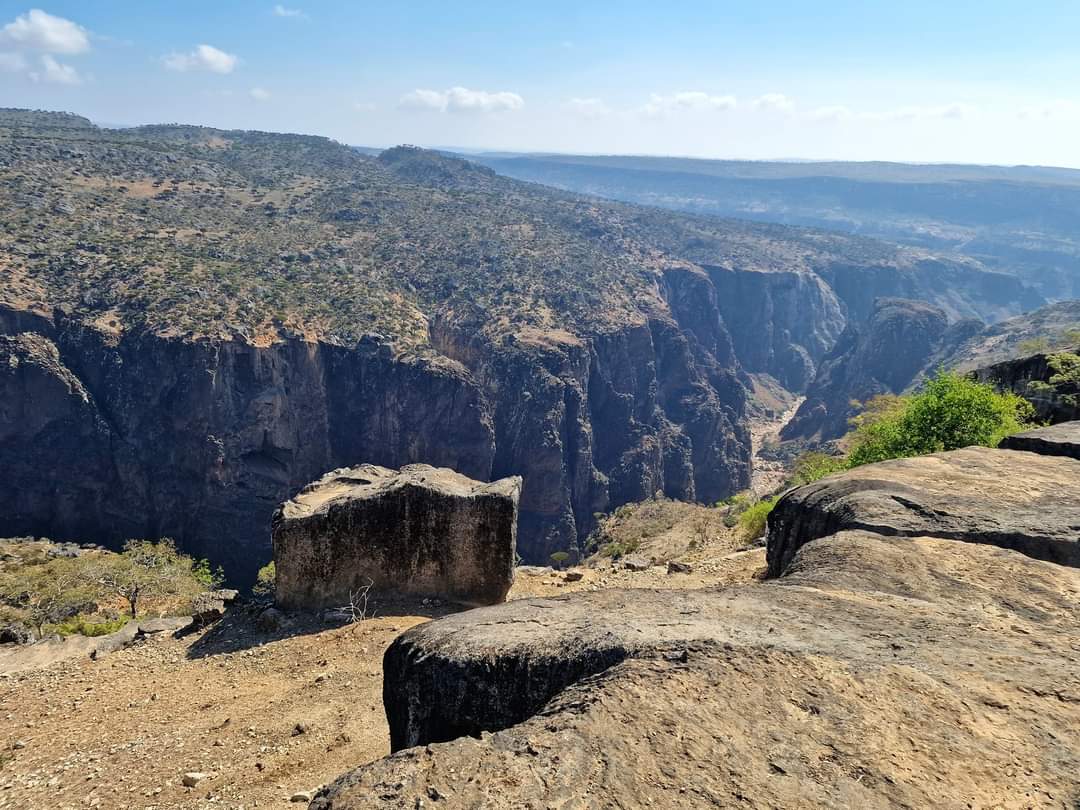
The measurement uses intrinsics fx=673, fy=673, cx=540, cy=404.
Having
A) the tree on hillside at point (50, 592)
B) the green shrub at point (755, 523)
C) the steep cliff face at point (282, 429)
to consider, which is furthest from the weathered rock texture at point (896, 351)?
the tree on hillside at point (50, 592)

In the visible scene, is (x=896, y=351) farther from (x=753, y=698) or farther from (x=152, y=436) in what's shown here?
(x=753, y=698)

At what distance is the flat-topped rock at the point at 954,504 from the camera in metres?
10.0

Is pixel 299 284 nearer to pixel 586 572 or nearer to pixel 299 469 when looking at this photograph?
pixel 299 469

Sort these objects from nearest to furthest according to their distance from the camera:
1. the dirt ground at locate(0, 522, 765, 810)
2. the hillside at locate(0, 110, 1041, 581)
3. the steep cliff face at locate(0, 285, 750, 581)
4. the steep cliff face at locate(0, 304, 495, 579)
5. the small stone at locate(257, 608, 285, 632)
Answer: the dirt ground at locate(0, 522, 765, 810)
the small stone at locate(257, 608, 285, 632)
the steep cliff face at locate(0, 304, 495, 579)
the steep cliff face at locate(0, 285, 750, 581)
the hillside at locate(0, 110, 1041, 581)

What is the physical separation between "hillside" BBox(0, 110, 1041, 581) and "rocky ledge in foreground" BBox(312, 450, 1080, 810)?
174ft

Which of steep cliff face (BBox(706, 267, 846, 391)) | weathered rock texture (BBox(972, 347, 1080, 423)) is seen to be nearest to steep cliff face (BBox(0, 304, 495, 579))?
weathered rock texture (BBox(972, 347, 1080, 423))

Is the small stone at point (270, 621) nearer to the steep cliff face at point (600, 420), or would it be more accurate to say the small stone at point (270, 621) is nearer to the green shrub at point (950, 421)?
the green shrub at point (950, 421)

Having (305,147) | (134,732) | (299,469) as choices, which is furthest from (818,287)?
(134,732)

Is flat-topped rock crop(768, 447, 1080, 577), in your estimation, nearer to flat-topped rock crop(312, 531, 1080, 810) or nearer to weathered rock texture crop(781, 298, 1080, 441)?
flat-topped rock crop(312, 531, 1080, 810)

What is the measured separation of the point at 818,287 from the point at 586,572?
133804 mm

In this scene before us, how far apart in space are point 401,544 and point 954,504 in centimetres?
1138

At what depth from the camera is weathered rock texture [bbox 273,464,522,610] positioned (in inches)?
621

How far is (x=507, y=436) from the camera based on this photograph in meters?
71.0

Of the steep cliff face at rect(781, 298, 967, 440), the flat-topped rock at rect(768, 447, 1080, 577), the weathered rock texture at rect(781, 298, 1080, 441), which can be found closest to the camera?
the flat-topped rock at rect(768, 447, 1080, 577)
